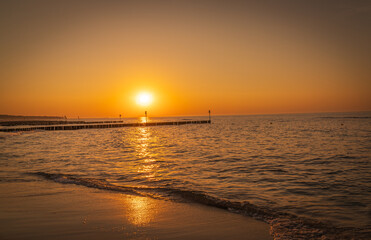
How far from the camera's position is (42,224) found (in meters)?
5.71

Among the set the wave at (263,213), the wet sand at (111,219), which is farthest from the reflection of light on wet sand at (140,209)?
the wave at (263,213)

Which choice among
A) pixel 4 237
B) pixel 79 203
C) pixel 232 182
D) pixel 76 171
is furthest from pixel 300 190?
pixel 76 171

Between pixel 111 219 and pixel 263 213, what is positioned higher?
pixel 111 219

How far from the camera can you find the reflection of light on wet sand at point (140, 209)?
6047mm

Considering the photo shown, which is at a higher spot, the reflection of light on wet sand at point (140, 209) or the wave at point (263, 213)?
the reflection of light on wet sand at point (140, 209)

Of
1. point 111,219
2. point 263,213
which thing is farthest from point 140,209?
point 263,213

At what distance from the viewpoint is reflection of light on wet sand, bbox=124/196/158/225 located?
6047 millimetres

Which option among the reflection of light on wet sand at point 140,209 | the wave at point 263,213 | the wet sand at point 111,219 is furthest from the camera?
the reflection of light on wet sand at point 140,209

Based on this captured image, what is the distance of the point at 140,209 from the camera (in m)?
6.93

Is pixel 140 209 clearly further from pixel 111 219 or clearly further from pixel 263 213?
pixel 263 213

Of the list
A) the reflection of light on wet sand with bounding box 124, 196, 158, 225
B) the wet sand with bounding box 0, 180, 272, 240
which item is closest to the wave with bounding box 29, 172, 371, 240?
the wet sand with bounding box 0, 180, 272, 240

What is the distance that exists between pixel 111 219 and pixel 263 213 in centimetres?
384

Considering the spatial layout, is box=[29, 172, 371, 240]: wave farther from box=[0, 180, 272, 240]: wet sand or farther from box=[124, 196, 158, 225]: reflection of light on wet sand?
box=[124, 196, 158, 225]: reflection of light on wet sand

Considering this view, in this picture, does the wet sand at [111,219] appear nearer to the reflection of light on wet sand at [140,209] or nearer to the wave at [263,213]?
the reflection of light on wet sand at [140,209]
